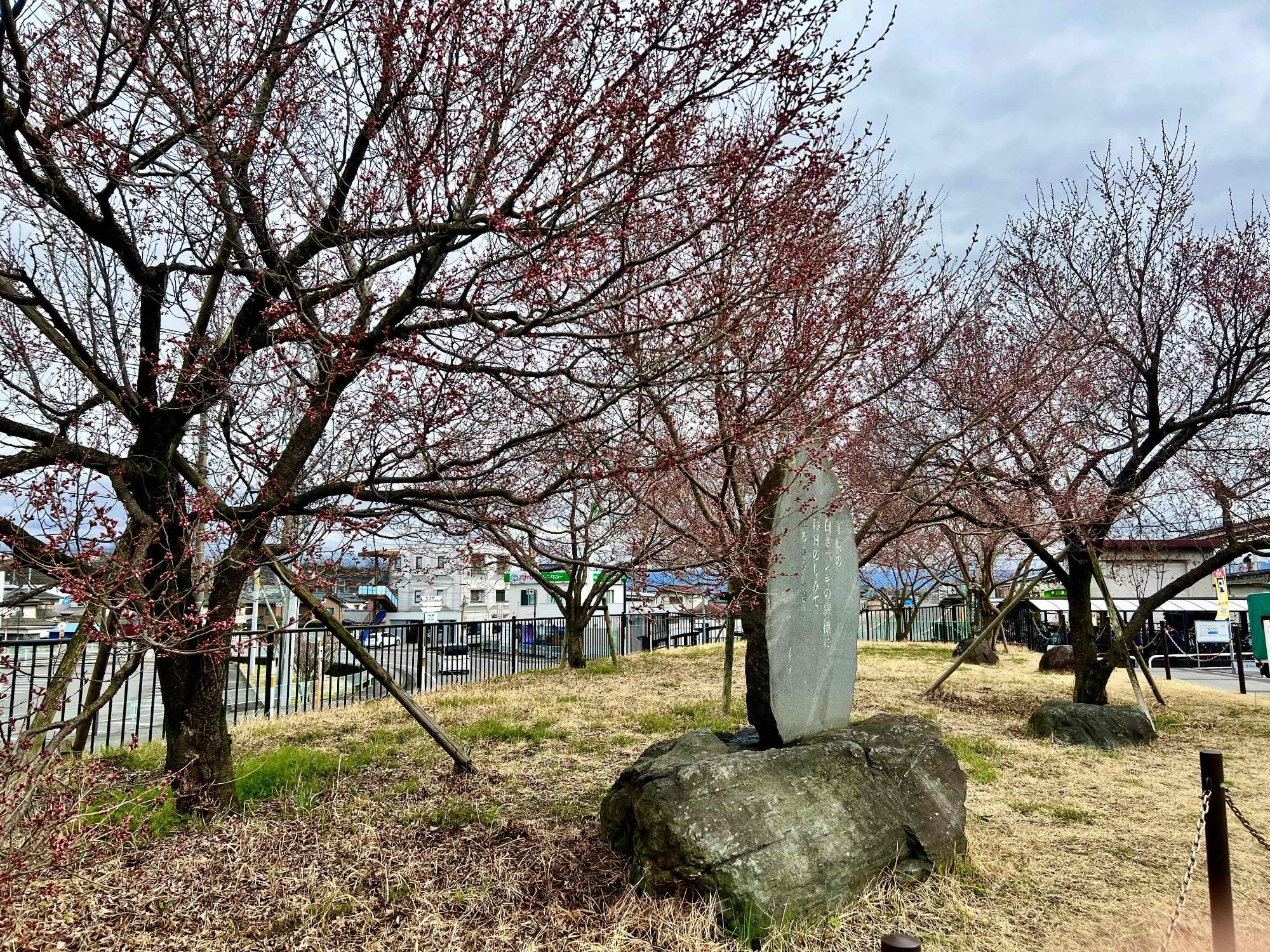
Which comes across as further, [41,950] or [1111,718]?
[1111,718]

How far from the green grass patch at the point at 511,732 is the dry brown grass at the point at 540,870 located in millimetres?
57

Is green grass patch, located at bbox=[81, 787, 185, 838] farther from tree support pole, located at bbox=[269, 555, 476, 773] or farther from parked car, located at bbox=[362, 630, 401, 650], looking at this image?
parked car, located at bbox=[362, 630, 401, 650]

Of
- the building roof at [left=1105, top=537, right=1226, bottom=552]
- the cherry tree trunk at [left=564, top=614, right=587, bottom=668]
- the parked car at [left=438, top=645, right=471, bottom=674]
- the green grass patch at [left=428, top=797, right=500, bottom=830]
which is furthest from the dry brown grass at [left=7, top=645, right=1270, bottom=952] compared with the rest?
the cherry tree trunk at [left=564, top=614, right=587, bottom=668]

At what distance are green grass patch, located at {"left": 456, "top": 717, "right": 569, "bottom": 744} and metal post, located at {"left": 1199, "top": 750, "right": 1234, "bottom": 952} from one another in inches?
209

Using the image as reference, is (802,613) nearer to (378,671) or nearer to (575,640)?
(378,671)

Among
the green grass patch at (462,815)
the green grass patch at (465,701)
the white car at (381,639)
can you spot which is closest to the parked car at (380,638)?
the white car at (381,639)

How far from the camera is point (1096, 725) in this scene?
7.73 metres

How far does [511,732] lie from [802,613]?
3.64 metres

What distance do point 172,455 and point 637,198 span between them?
350 cm

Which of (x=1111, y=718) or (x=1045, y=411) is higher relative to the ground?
(x=1045, y=411)

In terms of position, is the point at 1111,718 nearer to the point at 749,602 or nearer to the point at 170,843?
the point at 749,602

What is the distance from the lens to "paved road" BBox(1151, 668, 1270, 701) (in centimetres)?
1453

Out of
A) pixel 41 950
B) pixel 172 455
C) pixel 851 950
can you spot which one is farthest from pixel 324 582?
pixel 851 950

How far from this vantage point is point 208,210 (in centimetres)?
473
